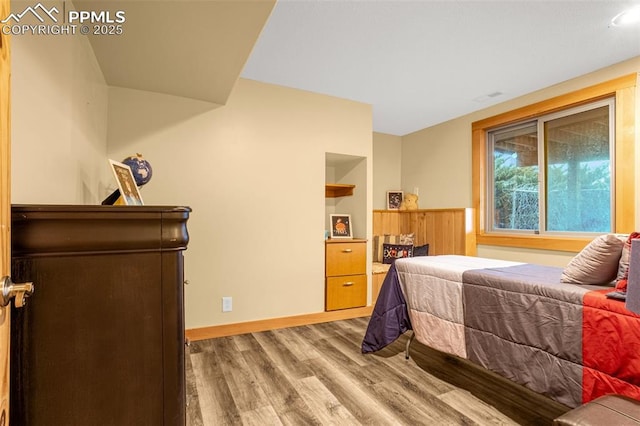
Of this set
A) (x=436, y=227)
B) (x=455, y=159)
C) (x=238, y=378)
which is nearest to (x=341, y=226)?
(x=436, y=227)

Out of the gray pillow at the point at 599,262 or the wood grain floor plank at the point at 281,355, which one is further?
the wood grain floor plank at the point at 281,355

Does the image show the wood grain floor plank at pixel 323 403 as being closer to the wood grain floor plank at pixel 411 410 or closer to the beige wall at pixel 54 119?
the wood grain floor plank at pixel 411 410

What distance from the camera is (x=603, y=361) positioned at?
1230 mm

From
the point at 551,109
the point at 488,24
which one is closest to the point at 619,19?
the point at 488,24

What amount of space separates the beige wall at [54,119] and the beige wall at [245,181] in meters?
0.54

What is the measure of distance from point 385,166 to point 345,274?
2.23m

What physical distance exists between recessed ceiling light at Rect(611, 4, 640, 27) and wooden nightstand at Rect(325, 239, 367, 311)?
2.65 metres

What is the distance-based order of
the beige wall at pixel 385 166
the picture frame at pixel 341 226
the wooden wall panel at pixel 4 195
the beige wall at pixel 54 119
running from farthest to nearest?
the beige wall at pixel 385 166, the picture frame at pixel 341 226, the beige wall at pixel 54 119, the wooden wall panel at pixel 4 195

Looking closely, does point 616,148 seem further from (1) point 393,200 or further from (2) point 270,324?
(2) point 270,324

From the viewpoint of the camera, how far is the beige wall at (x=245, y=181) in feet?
8.47

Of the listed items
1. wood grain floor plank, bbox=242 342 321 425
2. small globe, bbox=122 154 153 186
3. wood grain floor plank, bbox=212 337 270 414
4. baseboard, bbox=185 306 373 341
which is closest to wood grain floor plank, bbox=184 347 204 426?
wood grain floor plank, bbox=212 337 270 414

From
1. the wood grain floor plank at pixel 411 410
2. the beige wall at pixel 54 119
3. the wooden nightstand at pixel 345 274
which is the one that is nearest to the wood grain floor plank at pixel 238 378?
the wood grain floor plank at pixel 411 410

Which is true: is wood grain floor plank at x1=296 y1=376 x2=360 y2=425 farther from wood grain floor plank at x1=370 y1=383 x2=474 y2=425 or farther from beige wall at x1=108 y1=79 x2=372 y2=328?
beige wall at x1=108 y1=79 x2=372 y2=328

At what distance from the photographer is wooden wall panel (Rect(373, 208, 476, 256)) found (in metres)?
3.82
